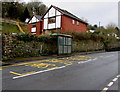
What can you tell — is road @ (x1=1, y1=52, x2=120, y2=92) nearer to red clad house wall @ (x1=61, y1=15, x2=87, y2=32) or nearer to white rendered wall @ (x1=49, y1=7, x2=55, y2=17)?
red clad house wall @ (x1=61, y1=15, x2=87, y2=32)

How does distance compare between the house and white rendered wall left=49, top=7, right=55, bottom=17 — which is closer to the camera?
the house

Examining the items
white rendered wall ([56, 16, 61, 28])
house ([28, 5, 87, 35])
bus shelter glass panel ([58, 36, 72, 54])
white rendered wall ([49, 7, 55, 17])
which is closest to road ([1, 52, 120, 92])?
bus shelter glass panel ([58, 36, 72, 54])

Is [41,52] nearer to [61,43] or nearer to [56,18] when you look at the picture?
[61,43]

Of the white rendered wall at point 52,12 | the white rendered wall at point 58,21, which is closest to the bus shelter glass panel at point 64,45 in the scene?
the white rendered wall at point 58,21

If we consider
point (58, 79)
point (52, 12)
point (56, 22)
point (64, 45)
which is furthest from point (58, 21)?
point (58, 79)

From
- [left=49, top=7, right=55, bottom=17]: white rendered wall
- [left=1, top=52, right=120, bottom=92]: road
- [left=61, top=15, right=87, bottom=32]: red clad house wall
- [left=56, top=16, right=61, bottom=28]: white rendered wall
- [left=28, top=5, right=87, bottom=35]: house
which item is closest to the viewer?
[left=1, top=52, right=120, bottom=92]: road

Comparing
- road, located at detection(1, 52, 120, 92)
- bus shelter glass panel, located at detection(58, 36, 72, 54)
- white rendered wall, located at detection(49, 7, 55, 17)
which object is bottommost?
road, located at detection(1, 52, 120, 92)

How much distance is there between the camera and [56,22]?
84.2ft

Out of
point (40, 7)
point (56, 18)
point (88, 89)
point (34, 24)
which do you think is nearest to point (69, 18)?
point (56, 18)

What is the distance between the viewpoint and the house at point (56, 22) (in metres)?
24.8

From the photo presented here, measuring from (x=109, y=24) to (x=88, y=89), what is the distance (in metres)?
56.6

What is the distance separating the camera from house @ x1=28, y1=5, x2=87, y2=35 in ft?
81.3

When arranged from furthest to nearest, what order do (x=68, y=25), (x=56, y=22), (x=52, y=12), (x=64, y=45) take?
(x=52, y=12), (x=68, y=25), (x=56, y=22), (x=64, y=45)

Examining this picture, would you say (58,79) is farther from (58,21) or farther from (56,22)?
(56,22)
